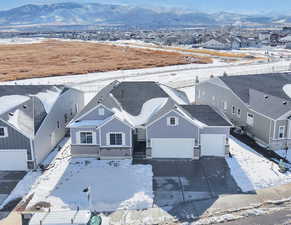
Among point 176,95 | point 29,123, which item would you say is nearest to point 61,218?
point 29,123

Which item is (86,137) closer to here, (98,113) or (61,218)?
(98,113)

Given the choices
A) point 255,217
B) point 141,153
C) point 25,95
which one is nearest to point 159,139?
point 141,153

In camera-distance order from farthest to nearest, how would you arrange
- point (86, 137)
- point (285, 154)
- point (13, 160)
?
point (285, 154)
point (86, 137)
point (13, 160)

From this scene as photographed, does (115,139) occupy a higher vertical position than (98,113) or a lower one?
lower

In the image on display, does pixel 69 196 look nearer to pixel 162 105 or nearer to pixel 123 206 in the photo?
pixel 123 206

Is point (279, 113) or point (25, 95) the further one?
point (25, 95)

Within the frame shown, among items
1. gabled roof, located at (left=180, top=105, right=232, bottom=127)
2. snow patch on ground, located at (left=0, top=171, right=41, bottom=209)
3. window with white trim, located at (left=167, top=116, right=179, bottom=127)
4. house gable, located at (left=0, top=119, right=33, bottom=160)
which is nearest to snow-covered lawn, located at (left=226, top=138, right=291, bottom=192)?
gabled roof, located at (left=180, top=105, right=232, bottom=127)

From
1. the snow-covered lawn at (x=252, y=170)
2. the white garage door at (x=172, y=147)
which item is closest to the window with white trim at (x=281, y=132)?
the snow-covered lawn at (x=252, y=170)
